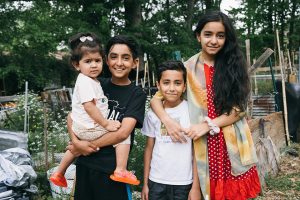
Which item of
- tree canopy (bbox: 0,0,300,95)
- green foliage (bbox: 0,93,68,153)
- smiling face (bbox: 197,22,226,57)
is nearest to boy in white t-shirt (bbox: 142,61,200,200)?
smiling face (bbox: 197,22,226,57)

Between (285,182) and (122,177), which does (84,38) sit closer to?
(122,177)

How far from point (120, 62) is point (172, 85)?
0.35 metres

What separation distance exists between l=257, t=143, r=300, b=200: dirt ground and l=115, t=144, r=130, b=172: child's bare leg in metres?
3.03

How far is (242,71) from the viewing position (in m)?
2.40

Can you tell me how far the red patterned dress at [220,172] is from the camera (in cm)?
238

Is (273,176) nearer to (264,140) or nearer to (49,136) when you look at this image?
(264,140)

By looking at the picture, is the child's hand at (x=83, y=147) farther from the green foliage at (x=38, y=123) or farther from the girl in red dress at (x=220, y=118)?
the green foliage at (x=38, y=123)

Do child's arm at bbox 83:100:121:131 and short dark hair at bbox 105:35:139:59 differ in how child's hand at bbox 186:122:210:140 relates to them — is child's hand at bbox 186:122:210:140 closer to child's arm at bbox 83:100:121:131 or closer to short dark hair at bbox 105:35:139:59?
child's arm at bbox 83:100:121:131

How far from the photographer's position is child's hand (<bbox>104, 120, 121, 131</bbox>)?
226 cm

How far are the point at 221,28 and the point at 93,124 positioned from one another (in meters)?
0.97

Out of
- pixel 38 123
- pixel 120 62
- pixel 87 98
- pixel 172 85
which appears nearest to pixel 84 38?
pixel 120 62

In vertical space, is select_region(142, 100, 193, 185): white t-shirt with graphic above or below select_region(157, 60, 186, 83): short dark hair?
below

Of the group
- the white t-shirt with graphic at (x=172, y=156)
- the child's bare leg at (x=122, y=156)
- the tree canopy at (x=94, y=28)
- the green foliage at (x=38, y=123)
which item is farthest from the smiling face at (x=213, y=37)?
the tree canopy at (x=94, y=28)

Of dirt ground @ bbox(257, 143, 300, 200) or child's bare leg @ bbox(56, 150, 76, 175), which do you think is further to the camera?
dirt ground @ bbox(257, 143, 300, 200)
